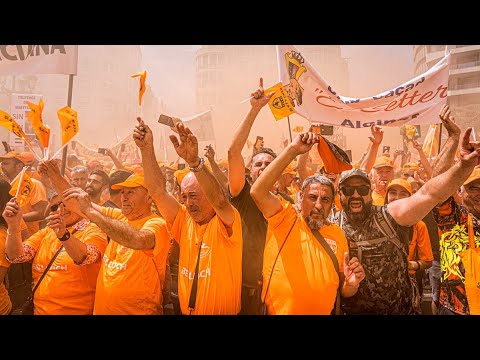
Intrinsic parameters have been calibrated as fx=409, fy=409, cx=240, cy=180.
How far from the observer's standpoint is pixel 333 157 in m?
3.25

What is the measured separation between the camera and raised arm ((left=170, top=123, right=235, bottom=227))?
2.77 metres

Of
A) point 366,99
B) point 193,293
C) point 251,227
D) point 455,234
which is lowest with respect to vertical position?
point 193,293

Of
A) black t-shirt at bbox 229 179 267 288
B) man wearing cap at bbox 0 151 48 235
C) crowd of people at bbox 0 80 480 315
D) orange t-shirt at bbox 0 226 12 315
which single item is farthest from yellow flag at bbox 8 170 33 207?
black t-shirt at bbox 229 179 267 288

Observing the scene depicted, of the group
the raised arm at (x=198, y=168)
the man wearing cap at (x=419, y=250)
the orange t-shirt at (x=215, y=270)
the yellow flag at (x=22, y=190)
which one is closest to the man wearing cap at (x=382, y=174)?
the man wearing cap at (x=419, y=250)

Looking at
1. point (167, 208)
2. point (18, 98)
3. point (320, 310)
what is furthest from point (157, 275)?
point (18, 98)

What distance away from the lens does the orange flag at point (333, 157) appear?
320cm

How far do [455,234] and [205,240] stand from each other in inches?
78.2

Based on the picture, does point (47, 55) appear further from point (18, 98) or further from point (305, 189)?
point (305, 189)

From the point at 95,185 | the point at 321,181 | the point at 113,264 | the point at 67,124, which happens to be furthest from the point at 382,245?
the point at 95,185

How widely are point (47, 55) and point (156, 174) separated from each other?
116 inches

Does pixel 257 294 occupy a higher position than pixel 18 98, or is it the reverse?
pixel 18 98

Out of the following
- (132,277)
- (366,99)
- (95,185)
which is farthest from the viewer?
(366,99)

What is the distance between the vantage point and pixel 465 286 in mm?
3176

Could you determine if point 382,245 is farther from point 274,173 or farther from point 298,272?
point 274,173
